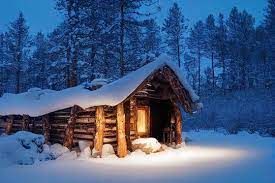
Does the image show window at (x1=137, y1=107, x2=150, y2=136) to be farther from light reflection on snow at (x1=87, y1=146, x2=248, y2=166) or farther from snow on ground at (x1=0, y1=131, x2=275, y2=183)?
snow on ground at (x1=0, y1=131, x2=275, y2=183)

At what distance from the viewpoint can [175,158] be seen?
15.5 m

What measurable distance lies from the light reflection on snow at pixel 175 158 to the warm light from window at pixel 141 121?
3011 mm

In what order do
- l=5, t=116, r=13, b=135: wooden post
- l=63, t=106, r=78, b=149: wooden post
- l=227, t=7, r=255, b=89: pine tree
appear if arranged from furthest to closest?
l=227, t=7, r=255, b=89: pine tree, l=5, t=116, r=13, b=135: wooden post, l=63, t=106, r=78, b=149: wooden post

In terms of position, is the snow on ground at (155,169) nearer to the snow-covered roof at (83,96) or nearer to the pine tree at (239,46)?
the snow-covered roof at (83,96)

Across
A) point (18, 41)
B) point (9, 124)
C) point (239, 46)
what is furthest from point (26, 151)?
point (239, 46)

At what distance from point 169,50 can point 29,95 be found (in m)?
32.2

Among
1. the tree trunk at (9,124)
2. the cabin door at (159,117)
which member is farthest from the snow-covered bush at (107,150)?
the tree trunk at (9,124)

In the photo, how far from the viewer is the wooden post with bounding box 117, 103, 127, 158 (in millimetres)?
15852

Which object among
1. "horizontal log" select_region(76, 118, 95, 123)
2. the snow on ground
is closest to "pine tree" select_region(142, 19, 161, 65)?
"horizontal log" select_region(76, 118, 95, 123)

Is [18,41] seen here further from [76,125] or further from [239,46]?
[76,125]

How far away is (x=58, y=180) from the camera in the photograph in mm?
10305

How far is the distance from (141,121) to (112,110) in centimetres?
350

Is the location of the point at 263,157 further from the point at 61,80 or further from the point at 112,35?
→ the point at 61,80

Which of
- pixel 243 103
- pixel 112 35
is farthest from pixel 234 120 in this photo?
pixel 112 35
